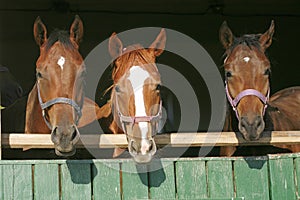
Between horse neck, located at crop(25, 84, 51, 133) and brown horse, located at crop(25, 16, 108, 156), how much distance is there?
1.79 ft

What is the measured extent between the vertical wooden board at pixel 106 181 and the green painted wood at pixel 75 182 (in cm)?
4

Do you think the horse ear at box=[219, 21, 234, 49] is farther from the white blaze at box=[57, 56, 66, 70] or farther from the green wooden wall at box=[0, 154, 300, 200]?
the white blaze at box=[57, 56, 66, 70]

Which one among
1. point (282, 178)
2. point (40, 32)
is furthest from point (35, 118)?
point (282, 178)

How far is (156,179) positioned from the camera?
3.10 m

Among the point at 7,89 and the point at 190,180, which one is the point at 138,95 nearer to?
the point at 190,180

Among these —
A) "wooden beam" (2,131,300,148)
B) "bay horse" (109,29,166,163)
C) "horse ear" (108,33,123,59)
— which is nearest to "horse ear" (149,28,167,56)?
"bay horse" (109,29,166,163)

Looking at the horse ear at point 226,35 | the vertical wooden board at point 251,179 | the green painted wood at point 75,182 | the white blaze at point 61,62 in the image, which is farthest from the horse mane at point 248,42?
the green painted wood at point 75,182

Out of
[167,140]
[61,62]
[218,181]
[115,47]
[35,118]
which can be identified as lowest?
[218,181]

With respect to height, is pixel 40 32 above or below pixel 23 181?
above

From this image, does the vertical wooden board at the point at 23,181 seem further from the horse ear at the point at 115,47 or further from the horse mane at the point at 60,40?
the horse ear at the point at 115,47

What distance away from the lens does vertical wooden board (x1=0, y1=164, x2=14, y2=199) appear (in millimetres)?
3012

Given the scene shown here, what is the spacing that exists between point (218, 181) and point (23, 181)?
995 millimetres

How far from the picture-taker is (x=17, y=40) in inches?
273

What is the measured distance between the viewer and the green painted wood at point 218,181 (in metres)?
3.15
